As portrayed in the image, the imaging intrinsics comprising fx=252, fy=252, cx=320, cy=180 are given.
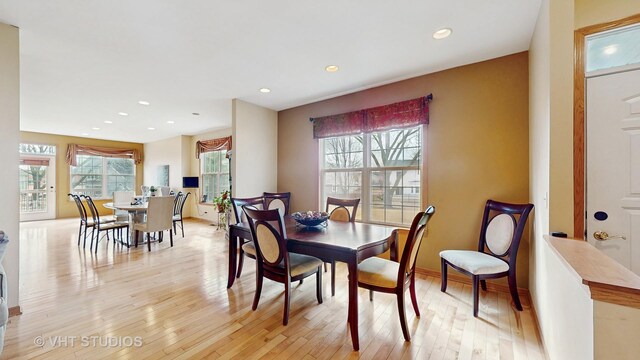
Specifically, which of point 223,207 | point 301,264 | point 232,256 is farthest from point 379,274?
point 223,207

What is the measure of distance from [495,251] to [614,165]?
4.09 ft

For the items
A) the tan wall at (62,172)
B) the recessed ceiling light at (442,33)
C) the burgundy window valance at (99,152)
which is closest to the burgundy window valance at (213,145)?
the burgundy window valance at (99,152)

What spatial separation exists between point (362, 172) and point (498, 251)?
193 centimetres

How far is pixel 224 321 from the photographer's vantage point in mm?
2158

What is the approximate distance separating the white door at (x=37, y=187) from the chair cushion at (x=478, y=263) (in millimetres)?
10186

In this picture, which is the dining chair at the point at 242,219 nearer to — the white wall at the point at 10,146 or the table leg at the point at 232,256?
the table leg at the point at 232,256

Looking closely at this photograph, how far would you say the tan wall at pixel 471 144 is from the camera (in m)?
2.64

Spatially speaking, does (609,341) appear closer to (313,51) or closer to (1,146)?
(313,51)

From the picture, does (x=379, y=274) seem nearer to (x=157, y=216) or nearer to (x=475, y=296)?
(x=475, y=296)

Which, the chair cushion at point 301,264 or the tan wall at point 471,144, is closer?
the chair cushion at point 301,264

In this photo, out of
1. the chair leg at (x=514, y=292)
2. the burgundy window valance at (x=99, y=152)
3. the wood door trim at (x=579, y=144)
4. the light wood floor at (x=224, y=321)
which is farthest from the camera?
the burgundy window valance at (x=99, y=152)

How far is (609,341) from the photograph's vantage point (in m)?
0.91

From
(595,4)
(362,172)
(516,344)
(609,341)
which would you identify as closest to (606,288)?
(609,341)

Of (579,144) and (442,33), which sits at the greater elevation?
(442,33)
